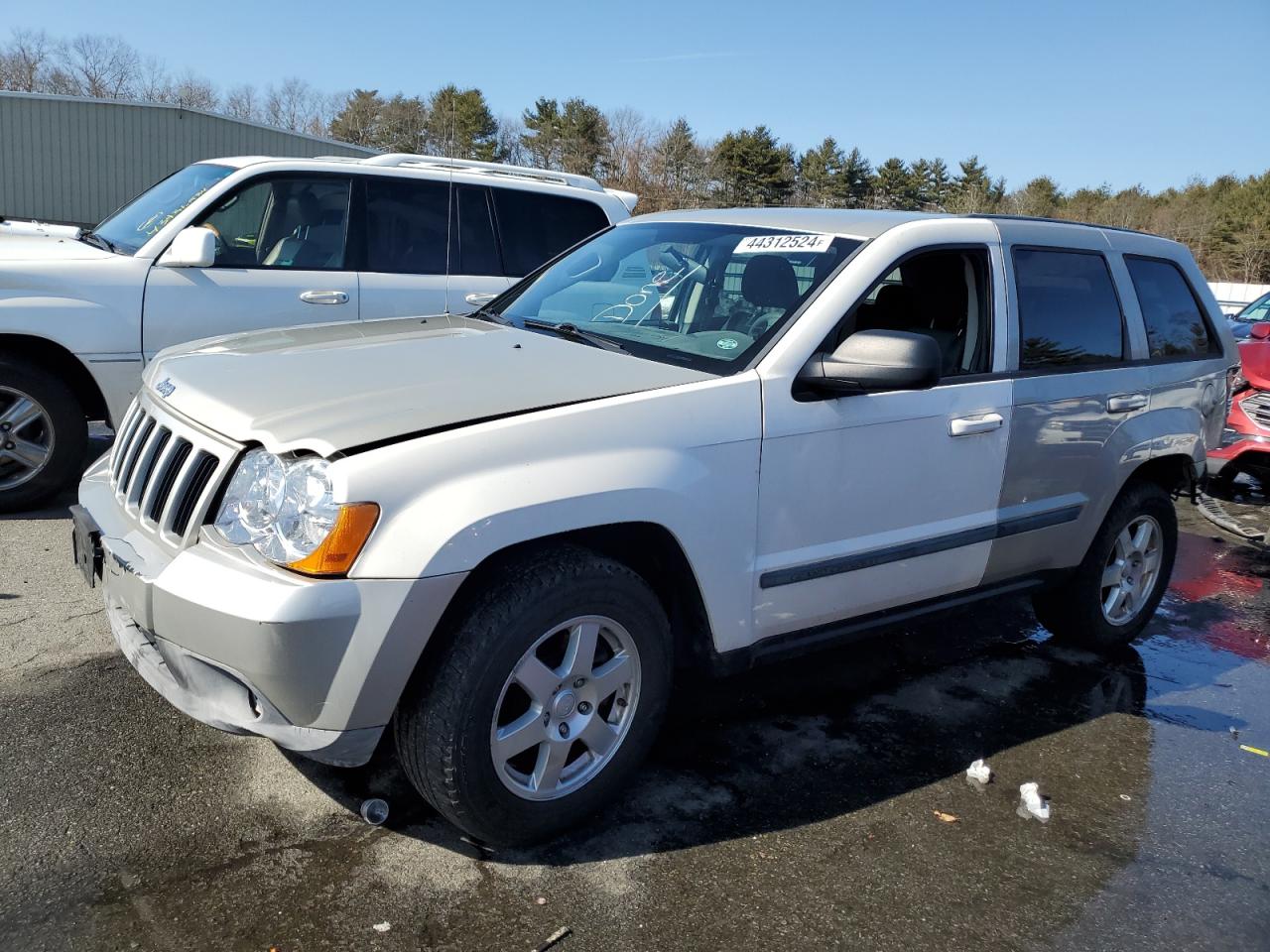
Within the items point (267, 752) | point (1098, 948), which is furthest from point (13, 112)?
point (1098, 948)

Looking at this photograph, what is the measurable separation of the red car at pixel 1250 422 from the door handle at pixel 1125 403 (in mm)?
4041

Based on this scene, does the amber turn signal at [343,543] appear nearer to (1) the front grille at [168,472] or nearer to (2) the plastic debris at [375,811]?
(1) the front grille at [168,472]

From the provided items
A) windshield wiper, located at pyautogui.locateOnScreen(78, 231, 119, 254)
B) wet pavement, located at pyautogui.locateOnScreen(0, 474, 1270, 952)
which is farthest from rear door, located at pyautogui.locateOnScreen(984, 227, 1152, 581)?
windshield wiper, located at pyautogui.locateOnScreen(78, 231, 119, 254)

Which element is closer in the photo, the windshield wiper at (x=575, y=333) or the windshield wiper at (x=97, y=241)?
the windshield wiper at (x=575, y=333)

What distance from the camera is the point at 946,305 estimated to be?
157 inches

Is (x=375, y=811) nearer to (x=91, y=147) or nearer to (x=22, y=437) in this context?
(x=22, y=437)

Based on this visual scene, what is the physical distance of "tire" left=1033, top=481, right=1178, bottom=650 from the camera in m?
4.53

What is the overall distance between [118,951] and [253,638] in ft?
2.51

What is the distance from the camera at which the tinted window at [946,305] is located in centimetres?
384

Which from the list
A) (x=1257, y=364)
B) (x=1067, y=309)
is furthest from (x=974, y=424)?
(x=1257, y=364)

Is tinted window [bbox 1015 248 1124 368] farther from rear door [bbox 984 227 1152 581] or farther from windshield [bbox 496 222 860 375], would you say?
windshield [bbox 496 222 860 375]

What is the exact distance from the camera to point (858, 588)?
3.47 metres

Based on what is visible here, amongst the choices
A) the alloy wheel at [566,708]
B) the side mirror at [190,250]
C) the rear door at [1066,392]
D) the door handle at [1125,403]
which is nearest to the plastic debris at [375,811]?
the alloy wheel at [566,708]

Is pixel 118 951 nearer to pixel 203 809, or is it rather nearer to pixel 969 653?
pixel 203 809
